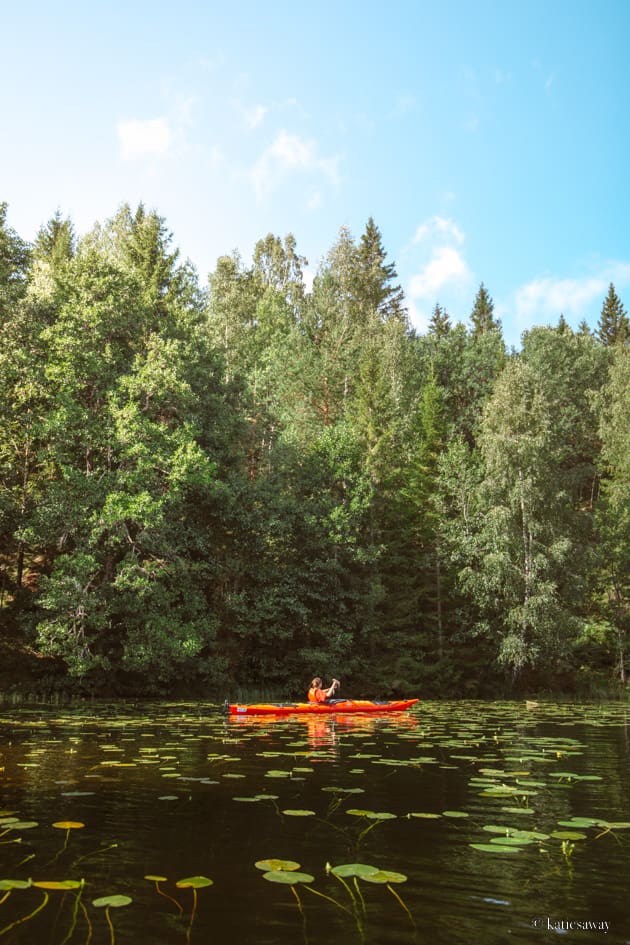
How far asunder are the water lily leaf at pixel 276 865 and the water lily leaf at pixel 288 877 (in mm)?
99

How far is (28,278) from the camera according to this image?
94.9 ft

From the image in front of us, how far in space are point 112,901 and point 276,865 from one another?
93 centimetres

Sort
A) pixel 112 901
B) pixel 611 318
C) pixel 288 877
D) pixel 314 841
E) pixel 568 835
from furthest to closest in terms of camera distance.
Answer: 1. pixel 611 318
2. pixel 568 835
3. pixel 314 841
4. pixel 288 877
5. pixel 112 901

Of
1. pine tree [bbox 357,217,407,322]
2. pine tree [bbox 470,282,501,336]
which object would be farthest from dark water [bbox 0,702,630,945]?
pine tree [bbox 470,282,501,336]

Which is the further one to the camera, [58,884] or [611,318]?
[611,318]

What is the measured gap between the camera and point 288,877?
3.35 meters

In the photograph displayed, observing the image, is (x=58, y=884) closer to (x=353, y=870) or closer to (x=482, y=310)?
(x=353, y=870)

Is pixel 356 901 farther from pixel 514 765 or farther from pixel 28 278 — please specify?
pixel 28 278

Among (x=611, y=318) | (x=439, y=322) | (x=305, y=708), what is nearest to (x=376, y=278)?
(x=439, y=322)

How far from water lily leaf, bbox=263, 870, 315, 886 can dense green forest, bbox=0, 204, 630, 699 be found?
16.8 metres

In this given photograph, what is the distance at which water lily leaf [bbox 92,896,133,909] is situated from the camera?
2.96 m

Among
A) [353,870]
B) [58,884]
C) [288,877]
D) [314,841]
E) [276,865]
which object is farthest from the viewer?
[314,841]

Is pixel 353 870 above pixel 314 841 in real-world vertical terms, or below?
above

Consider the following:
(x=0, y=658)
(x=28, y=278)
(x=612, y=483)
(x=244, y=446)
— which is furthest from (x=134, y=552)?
(x=612, y=483)
